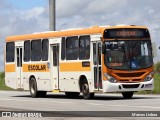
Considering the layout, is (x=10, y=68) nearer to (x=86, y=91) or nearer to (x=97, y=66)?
(x=86, y=91)

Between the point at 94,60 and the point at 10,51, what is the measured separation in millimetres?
7938

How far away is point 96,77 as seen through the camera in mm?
26594

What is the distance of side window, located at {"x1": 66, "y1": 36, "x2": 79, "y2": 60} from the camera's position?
28.0 metres

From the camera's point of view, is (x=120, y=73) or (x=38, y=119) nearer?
(x=38, y=119)

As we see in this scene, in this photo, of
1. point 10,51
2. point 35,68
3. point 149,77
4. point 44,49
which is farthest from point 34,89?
point 149,77

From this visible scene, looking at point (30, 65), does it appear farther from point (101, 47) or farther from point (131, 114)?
point (131, 114)

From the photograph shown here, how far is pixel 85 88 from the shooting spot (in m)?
27.3

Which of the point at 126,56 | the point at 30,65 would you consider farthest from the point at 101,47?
the point at 30,65

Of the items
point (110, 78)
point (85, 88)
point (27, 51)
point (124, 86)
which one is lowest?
point (85, 88)

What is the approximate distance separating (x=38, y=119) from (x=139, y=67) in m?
10.0

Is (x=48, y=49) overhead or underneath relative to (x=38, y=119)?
overhead

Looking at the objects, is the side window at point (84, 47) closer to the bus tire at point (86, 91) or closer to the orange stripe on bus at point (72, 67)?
the orange stripe on bus at point (72, 67)

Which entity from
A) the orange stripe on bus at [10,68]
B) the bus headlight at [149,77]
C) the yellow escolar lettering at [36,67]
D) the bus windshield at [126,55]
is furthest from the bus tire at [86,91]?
the orange stripe on bus at [10,68]

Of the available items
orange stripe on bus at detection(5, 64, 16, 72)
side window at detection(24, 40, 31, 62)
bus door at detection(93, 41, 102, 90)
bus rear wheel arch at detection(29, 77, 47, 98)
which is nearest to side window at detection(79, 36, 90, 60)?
bus door at detection(93, 41, 102, 90)
